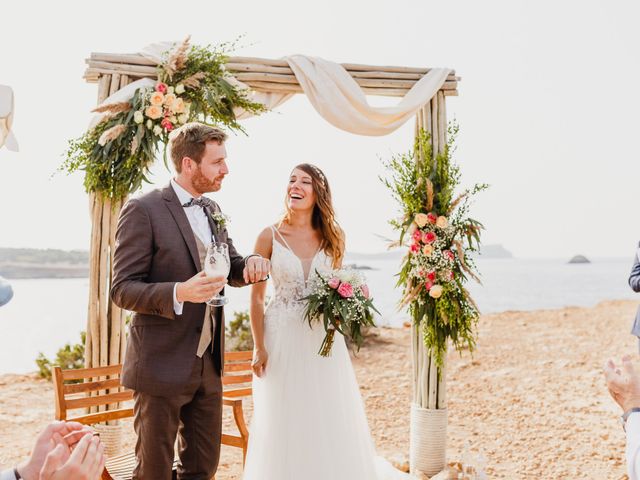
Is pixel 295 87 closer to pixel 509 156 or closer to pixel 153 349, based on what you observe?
pixel 153 349

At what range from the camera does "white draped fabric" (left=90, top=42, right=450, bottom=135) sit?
4832mm

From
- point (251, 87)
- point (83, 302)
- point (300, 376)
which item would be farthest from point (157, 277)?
point (83, 302)

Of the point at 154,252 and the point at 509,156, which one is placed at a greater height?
the point at 509,156

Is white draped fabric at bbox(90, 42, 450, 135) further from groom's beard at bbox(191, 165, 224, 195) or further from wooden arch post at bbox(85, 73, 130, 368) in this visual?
groom's beard at bbox(191, 165, 224, 195)

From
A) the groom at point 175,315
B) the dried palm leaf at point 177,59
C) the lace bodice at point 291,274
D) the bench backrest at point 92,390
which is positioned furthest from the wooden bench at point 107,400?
the dried palm leaf at point 177,59

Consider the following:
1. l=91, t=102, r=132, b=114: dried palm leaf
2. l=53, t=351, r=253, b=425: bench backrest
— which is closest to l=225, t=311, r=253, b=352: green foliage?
l=53, t=351, r=253, b=425: bench backrest

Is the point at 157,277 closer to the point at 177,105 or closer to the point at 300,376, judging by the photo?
the point at 300,376

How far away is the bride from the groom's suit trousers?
29.6 inches

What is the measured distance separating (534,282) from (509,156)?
785 cm

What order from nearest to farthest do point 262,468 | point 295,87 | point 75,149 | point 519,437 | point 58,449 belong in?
1. point 58,449
2. point 262,468
3. point 75,149
4. point 295,87
5. point 519,437

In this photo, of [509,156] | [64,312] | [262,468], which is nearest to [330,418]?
[262,468]

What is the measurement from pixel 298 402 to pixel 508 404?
4.96 meters

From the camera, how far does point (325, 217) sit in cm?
407

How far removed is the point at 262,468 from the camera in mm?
3799
